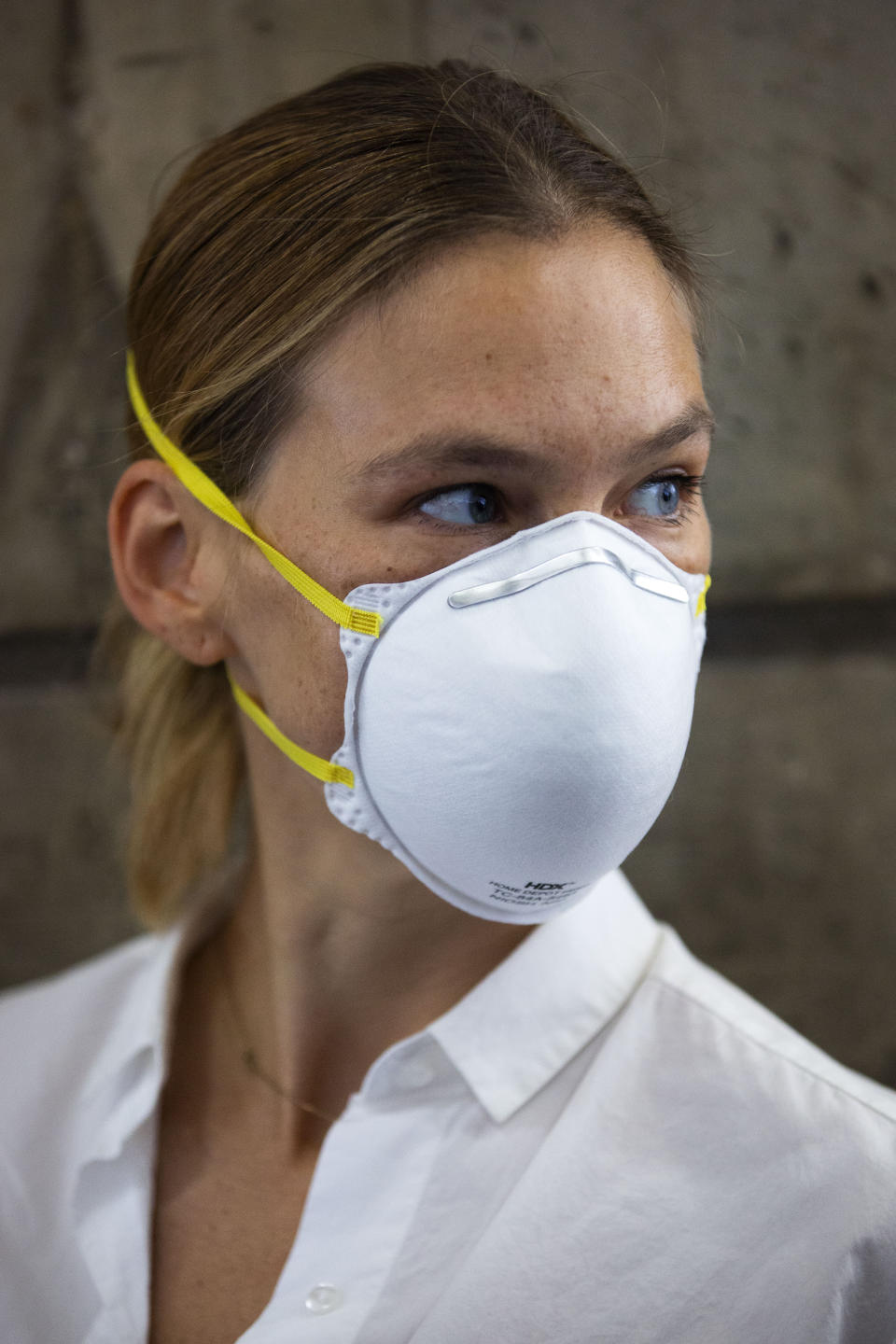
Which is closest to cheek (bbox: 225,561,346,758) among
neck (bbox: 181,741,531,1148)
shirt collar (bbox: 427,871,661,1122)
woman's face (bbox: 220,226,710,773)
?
woman's face (bbox: 220,226,710,773)

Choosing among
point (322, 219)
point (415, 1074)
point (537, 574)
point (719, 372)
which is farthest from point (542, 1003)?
point (719, 372)

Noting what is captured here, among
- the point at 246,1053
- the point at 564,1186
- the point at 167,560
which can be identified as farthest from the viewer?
the point at 246,1053

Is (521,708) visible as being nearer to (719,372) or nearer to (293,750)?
(293,750)

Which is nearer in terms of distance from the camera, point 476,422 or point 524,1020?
point 476,422

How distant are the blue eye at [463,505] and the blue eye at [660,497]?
17cm

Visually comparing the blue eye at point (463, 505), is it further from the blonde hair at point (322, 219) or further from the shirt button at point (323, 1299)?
the shirt button at point (323, 1299)

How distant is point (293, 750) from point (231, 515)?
0.28 meters

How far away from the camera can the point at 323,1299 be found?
3.84ft

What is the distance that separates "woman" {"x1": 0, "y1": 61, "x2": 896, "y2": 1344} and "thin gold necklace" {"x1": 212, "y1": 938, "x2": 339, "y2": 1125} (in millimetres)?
21

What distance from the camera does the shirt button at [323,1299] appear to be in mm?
1163

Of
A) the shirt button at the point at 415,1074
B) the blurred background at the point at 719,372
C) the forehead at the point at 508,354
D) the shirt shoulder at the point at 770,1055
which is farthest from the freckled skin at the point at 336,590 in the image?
the blurred background at the point at 719,372

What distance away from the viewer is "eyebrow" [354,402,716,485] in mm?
1115

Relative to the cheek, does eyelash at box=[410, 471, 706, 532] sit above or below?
above

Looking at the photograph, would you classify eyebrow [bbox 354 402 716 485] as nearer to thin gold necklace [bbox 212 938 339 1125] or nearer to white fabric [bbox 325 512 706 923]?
white fabric [bbox 325 512 706 923]
